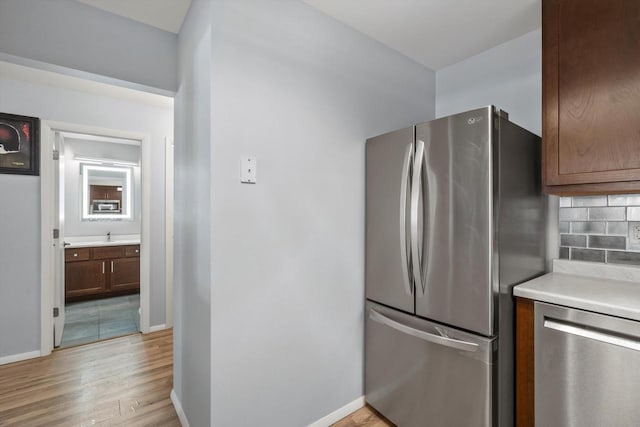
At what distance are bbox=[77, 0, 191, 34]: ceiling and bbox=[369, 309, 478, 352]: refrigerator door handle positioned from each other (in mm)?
2143

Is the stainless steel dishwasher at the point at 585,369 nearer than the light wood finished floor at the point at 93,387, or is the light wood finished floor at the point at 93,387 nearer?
the stainless steel dishwasher at the point at 585,369

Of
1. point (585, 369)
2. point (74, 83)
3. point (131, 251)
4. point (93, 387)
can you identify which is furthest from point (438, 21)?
point (131, 251)

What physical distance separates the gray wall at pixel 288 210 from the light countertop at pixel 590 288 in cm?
Result: 96

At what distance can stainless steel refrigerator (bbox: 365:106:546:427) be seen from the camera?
1.35 metres

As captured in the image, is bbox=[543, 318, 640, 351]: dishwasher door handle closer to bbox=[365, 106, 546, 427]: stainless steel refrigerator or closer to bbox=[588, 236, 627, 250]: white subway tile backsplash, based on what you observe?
bbox=[365, 106, 546, 427]: stainless steel refrigerator

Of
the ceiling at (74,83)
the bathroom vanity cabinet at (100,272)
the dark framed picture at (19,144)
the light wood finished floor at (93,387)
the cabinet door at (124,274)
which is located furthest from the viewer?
the cabinet door at (124,274)

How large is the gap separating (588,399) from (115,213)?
5751 millimetres

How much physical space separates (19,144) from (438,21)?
3.47 meters

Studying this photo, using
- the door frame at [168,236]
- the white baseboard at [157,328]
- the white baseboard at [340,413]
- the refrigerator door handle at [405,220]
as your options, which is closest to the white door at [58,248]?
the white baseboard at [157,328]

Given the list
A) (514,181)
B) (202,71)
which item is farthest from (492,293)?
(202,71)

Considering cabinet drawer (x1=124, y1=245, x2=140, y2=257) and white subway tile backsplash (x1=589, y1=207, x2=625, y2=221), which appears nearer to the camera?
white subway tile backsplash (x1=589, y1=207, x2=625, y2=221)

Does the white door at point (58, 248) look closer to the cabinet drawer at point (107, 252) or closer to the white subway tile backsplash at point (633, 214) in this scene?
the cabinet drawer at point (107, 252)

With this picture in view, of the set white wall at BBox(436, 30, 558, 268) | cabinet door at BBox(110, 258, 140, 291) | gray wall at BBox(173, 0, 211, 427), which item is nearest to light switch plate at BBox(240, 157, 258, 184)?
gray wall at BBox(173, 0, 211, 427)

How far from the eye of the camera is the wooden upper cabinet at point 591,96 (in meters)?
1.29
